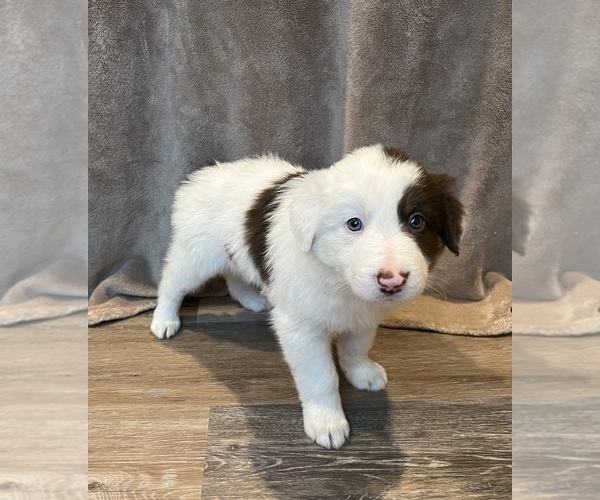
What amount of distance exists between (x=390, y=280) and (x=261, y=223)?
0.64m

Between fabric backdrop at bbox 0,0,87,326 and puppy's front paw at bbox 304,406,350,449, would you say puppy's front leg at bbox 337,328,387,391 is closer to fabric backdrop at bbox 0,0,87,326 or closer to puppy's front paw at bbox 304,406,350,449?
puppy's front paw at bbox 304,406,350,449

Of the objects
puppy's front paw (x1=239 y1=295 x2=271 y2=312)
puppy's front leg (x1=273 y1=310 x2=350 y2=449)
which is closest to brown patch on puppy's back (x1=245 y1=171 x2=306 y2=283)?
puppy's front leg (x1=273 y1=310 x2=350 y2=449)

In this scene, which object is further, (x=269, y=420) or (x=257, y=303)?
(x=257, y=303)

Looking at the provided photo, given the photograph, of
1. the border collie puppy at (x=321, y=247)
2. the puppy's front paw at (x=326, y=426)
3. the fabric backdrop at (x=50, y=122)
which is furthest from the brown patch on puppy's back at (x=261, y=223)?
the fabric backdrop at (x=50, y=122)

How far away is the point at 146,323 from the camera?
2.45 meters

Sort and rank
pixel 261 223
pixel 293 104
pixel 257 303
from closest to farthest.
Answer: pixel 261 223 → pixel 293 104 → pixel 257 303

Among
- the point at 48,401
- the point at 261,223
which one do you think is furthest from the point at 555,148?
the point at 48,401

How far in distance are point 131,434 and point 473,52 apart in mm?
1941

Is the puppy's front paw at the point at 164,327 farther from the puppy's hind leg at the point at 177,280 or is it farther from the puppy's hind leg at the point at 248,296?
the puppy's hind leg at the point at 248,296

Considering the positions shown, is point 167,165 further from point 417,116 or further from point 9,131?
point 9,131

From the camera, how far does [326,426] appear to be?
1785mm

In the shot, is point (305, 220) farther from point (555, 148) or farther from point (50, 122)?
point (50, 122)

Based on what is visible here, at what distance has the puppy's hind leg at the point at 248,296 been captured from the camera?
2566mm

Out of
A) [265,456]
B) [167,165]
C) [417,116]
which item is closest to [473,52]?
[417,116]
